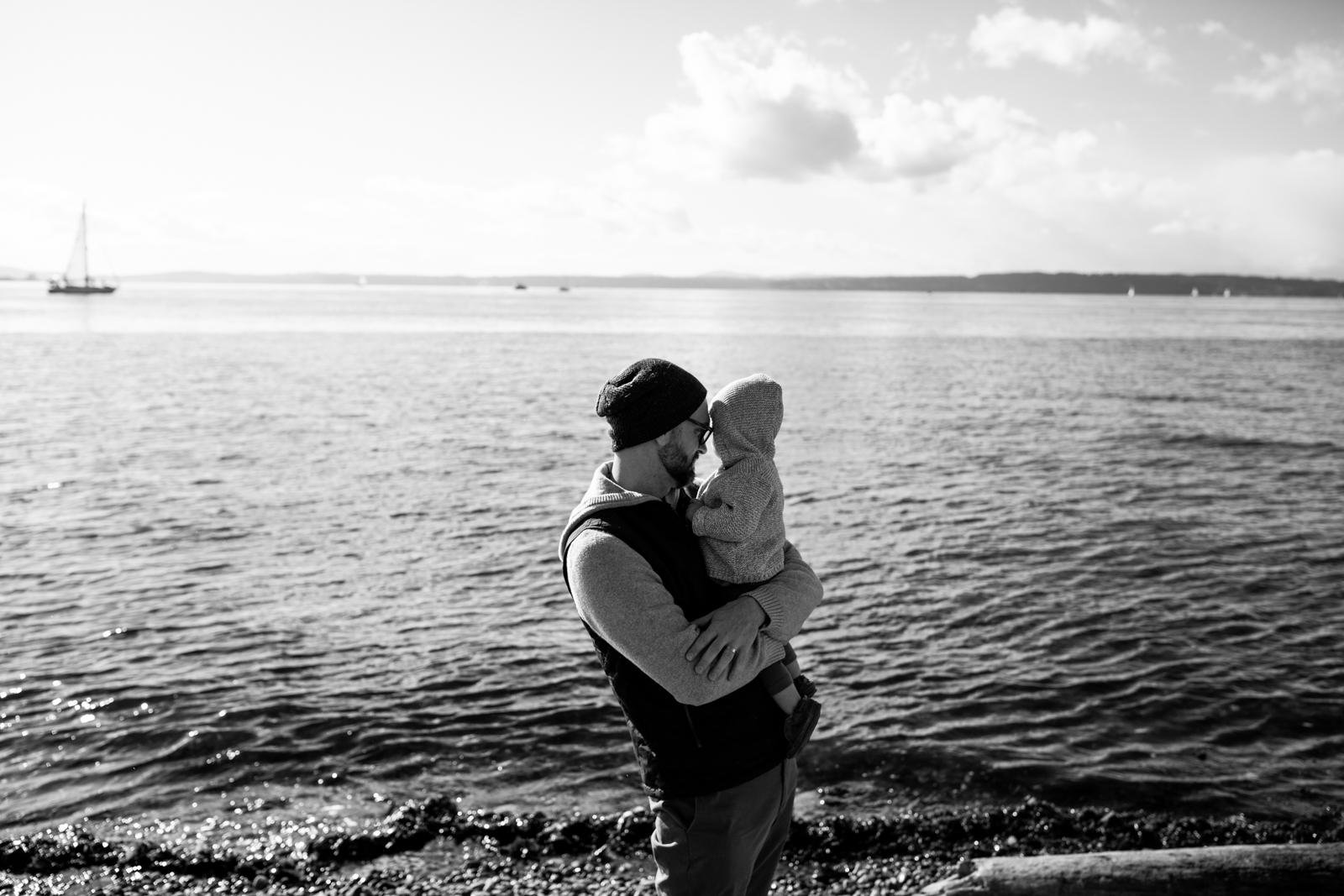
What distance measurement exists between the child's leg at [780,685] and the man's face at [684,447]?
2.74 feet

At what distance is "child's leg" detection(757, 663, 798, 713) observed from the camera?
407 cm

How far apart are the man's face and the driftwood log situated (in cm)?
401

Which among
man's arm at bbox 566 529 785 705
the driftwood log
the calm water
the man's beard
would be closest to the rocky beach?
the calm water

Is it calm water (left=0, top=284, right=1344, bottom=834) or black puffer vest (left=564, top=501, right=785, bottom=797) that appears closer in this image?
black puffer vest (left=564, top=501, right=785, bottom=797)

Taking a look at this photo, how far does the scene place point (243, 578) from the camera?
1652 cm

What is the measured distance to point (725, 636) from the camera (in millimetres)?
3629

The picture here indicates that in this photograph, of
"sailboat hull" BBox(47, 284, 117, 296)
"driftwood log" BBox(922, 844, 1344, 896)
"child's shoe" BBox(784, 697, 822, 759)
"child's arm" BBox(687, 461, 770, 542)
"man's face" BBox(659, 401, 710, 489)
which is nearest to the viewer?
"child's arm" BBox(687, 461, 770, 542)

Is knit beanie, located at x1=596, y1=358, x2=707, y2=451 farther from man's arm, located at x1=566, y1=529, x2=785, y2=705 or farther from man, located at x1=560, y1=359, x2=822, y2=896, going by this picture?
man's arm, located at x1=566, y1=529, x2=785, y2=705

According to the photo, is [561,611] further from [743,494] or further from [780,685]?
[743,494]

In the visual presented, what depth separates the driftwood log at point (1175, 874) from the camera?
618 centimetres

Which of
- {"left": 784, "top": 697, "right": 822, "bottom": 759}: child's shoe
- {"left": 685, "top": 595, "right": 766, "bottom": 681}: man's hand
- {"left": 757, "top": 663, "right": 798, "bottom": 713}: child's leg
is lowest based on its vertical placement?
{"left": 784, "top": 697, "right": 822, "bottom": 759}: child's shoe

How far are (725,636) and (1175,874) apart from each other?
4.39 metres

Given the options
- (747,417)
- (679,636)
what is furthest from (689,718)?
(747,417)

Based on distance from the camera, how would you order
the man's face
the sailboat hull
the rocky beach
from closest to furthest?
the man's face
the rocky beach
the sailboat hull
